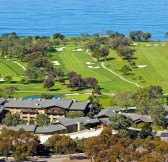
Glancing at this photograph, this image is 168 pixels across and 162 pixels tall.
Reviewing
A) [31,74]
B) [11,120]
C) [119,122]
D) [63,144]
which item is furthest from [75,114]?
[31,74]

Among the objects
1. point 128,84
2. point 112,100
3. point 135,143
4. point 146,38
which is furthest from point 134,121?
point 146,38

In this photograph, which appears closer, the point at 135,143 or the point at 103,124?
the point at 135,143

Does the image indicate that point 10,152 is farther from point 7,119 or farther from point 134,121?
point 134,121

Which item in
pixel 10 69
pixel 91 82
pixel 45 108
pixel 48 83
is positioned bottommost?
pixel 45 108

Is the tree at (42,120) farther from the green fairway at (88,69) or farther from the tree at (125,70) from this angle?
the tree at (125,70)

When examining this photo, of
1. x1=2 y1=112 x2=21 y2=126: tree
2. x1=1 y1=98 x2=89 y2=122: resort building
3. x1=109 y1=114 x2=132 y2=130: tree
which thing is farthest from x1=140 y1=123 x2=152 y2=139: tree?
x1=2 y1=112 x2=21 y2=126: tree

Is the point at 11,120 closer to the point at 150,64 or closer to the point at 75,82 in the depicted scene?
the point at 75,82

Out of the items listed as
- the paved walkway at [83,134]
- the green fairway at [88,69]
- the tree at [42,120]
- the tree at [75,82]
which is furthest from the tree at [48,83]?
the paved walkway at [83,134]
